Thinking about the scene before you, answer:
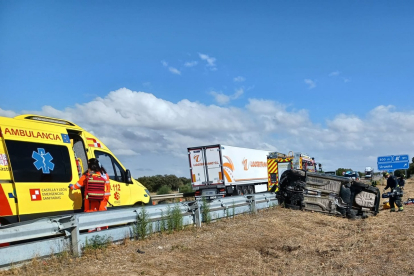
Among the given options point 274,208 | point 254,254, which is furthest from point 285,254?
point 274,208

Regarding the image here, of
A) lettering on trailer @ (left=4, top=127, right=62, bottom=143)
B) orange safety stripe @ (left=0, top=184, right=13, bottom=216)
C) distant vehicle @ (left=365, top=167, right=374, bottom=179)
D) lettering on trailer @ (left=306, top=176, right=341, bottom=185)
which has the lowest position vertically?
distant vehicle @ (left=365, top=167, right=374, bottom=179)

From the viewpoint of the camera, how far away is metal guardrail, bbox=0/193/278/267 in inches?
221

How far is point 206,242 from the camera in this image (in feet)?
25.7

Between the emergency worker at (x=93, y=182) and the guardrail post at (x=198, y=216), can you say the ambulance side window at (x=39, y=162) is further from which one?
the guardrail post at (x=198, y=216)

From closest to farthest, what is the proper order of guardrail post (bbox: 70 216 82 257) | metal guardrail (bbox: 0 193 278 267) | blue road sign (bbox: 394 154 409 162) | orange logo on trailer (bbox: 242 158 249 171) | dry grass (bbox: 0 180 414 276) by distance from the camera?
metal guardrail (bbox: 0 193 278 267), dry grass (bbox: 0 180 414 276), guardrail post (bbox: 70 216 82 257), orange logo on trailer (bbox: 242 158 249 171), blue road sign (bbox: 394 154 409 162)

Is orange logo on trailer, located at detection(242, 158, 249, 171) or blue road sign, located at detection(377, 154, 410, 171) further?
blue road sign, located at detection(377, 154, 410, 171)

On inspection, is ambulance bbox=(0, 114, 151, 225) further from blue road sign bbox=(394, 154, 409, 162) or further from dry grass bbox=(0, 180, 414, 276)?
blue road sign bbox=(394, 154, 409, 162)

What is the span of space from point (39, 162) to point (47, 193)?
1.92 feet

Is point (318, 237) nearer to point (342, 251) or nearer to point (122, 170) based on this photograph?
point (342, 251)

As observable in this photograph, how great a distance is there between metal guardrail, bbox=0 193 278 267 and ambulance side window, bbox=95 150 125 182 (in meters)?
1.65

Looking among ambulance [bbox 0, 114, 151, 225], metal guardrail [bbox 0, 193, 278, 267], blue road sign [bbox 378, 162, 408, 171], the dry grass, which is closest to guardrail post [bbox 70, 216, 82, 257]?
metal guardrail [bbox 0, 193, 278, 267]

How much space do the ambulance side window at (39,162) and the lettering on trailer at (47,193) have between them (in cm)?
18

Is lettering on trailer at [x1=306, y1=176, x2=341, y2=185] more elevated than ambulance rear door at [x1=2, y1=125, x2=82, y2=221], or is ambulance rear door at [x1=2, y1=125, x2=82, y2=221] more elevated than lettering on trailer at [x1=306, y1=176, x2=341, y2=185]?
ambulance rear door at [x1=2, y1=125, x2=82, y2=221]

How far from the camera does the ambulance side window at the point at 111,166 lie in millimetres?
9547
